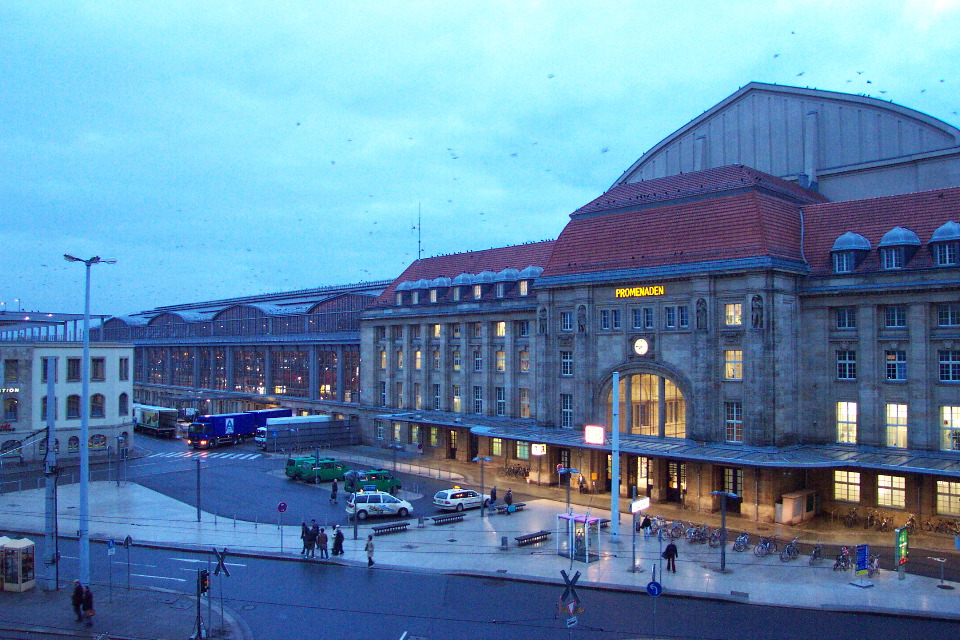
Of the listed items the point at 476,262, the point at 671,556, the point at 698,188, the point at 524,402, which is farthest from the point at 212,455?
the point at 671,556

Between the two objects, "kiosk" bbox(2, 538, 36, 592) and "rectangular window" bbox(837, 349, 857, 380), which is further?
"rectangular window" bbox(837, 349, 857, 380)

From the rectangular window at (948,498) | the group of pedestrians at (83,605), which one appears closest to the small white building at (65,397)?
the group of pedestrians at (83,605)

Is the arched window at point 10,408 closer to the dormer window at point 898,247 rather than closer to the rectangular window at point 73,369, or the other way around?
the rectangular window at point 73,369

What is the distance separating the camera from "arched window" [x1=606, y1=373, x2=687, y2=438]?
159 ft

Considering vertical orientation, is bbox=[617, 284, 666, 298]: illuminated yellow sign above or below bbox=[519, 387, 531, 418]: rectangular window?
above

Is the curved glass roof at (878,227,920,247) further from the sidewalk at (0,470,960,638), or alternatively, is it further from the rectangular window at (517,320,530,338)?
the rectangular window at (517,320,530,338)

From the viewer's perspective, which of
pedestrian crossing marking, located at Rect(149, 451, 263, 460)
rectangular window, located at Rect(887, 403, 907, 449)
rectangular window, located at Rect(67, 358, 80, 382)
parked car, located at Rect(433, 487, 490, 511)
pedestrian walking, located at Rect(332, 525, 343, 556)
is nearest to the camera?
pedestrian walking, located at Rect(332, 525, 343, 556)

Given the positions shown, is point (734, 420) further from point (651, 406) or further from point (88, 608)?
point (88, 608)

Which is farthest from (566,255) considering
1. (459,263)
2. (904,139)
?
(904,139)

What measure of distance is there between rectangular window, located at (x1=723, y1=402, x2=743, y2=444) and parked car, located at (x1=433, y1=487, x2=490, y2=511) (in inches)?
618

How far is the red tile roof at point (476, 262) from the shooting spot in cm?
6581

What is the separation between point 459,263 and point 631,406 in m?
28.8

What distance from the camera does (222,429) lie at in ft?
261

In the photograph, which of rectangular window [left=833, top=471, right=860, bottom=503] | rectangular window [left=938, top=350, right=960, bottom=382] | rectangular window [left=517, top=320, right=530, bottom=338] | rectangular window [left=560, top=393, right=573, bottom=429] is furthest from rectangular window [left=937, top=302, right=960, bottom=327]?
rectangular window [left=517, top=320, right=530, bottom=338]
